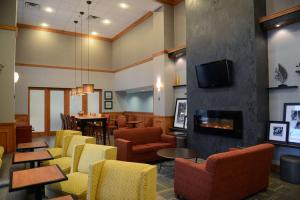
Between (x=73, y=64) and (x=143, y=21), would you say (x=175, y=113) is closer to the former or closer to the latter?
(x=143, y=21)

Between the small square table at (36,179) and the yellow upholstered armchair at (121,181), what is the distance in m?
0.53

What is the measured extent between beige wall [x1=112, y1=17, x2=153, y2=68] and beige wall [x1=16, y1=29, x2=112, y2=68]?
0.80 m

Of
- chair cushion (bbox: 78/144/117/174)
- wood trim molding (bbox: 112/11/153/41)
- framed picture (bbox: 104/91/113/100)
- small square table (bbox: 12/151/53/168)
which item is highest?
wood trim molding (bbox: 112/11/153/41)

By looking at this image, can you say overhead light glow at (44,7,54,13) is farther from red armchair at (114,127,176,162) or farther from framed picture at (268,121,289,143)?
framed picture at (268,121,289,143)

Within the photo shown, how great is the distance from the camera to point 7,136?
201 inches

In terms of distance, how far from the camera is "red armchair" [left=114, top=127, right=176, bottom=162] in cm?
479

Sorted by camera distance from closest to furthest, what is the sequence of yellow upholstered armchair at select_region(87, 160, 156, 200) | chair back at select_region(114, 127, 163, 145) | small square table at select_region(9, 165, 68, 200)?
yellow upholstered armchair at select_region(87, 160, 156, 200), small square table at select_region(9, 165, 68, 200), chair back at select_region(114, 127, 163, 145)

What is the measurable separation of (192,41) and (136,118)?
5.21 metres

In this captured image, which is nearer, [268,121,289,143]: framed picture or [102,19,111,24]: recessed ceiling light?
[268,121,289,143]: framed picture

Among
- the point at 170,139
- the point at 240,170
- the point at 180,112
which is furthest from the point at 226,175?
the point at 180,112

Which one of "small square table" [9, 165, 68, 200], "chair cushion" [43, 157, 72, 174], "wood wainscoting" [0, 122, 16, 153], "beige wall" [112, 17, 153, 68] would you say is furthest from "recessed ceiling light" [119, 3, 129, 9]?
"small square table" [9, 165, 68, 200]

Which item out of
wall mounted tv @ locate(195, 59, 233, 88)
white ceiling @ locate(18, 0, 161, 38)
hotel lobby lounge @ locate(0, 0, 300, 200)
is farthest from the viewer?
white ceiling @ locate(18, 0, 161, 38)

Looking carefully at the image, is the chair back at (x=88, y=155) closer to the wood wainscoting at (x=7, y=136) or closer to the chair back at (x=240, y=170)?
the chair back at (x=240, y=170)

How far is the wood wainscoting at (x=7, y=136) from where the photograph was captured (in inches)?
200
